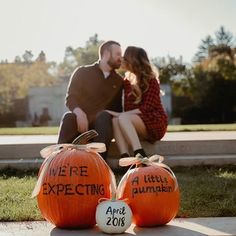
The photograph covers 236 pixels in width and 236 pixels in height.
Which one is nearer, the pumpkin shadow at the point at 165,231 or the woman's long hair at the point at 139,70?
the pumpkin shadow at the point at 165,231

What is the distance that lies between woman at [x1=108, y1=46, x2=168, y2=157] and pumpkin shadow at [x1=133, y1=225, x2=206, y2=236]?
211 cm

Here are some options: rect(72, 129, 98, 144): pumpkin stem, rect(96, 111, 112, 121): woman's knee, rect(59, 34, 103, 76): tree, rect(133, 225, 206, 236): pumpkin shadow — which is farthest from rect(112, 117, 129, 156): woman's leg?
rect(59, 34, 103, 76): tree

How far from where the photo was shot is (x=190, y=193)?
443 cm

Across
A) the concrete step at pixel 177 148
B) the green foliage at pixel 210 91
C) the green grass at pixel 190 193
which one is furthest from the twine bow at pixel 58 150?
the green foliage at pixel 210 91

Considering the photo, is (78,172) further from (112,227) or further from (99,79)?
(99,79)

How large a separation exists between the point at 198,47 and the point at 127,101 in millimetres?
56703

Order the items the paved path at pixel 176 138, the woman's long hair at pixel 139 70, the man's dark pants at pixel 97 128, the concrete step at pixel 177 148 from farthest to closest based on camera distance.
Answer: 1. the paved path at pixel 176 138
2. the concrete step at pixel 177 148
3. the woman's long hair at pixel 139 70
4. the man's dark pants at pixel 97 128

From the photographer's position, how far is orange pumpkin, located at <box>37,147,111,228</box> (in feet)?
10.5

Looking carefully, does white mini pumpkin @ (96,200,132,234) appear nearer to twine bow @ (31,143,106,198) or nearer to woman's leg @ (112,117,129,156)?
twine bow @ (31,143,106,198)

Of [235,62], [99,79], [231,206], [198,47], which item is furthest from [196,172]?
[198,47]

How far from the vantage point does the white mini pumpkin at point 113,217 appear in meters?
3.05

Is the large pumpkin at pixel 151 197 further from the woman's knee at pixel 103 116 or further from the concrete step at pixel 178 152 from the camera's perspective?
the concrete step at pixel 178 152

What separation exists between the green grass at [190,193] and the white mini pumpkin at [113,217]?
26.3 inches

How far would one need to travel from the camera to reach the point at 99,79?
5.77 m
